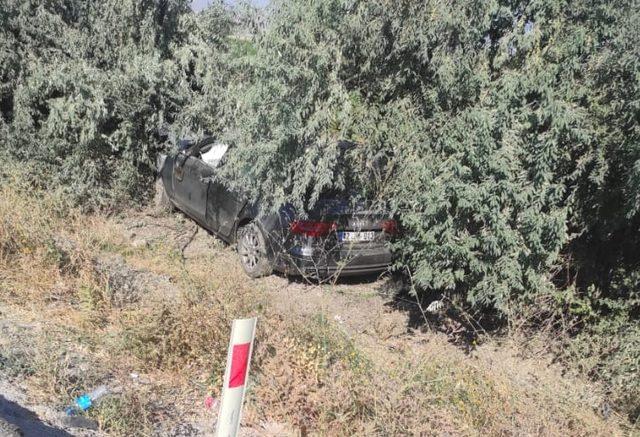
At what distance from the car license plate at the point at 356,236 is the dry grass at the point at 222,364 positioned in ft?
4.17

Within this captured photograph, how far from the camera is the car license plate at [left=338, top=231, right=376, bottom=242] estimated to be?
668 cm

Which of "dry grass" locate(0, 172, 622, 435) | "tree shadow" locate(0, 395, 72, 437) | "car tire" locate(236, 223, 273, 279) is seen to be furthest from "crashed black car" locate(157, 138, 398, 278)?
"tree shadow" locate(0, 395, 72, 437)

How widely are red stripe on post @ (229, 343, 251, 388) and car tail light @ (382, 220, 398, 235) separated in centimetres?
385

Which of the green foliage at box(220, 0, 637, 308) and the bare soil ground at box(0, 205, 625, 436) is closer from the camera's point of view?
the bare soil ground at box(0, 205, 625, 436)

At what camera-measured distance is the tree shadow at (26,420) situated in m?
3.38

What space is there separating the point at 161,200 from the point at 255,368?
5701 millimetres

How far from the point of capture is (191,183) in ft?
27.6

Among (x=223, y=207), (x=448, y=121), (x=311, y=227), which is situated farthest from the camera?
(x=223, y=207)

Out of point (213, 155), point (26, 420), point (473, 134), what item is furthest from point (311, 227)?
point (26, 420)

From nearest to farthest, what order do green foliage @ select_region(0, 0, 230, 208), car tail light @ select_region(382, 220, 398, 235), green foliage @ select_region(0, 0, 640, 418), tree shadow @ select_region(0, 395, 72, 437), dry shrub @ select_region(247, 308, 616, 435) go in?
1. tree shadow @ select_region(0, 395, 72, 437)
2. dry shrub @ select_region(247, 308, 616, 435)
3. green foliage @ select_region(0, 0, 640, 418)
4. car tail light @ select_region(382, 220, 398, 235)
5. green foliage @ select_region(0, 0, 230, 208)

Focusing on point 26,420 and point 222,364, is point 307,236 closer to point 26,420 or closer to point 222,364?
point 222,364

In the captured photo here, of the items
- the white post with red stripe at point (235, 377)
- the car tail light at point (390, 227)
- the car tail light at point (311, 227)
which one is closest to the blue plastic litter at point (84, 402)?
the white post with red stripe at point (235, 377)

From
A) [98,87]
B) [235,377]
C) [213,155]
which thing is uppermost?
[98,87]

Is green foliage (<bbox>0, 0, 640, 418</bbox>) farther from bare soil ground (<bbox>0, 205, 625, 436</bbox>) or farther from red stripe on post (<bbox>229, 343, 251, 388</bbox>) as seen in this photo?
red stripe on post (<bbox>229, 343, 251, 388</bbox>)
